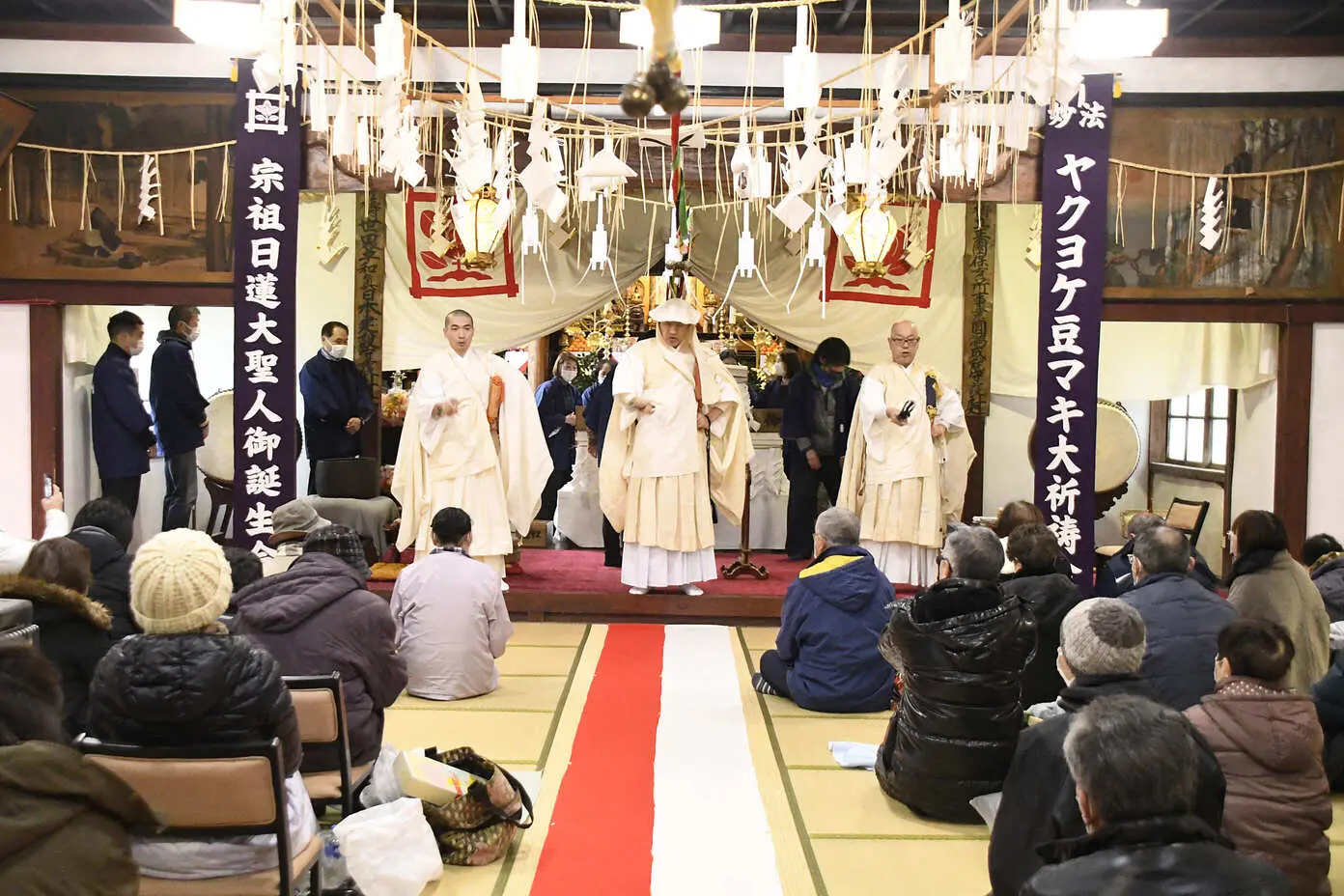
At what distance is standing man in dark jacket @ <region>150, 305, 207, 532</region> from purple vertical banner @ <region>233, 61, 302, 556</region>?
2.61ft

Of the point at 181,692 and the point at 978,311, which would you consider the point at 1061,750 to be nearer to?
the point at 181,692

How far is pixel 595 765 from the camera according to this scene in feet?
14.7

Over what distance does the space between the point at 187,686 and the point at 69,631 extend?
1.07 meters

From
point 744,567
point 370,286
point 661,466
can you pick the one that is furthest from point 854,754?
point 370,286

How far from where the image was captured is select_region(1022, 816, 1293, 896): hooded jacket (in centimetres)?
177

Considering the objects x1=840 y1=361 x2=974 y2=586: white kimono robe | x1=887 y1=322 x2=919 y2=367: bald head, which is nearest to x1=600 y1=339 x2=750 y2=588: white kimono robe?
x1=840 y1=361 x2=974 y2=586: white kimono robe

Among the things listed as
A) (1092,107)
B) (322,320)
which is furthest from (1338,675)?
(322,320)

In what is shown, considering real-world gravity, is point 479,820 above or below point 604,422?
below

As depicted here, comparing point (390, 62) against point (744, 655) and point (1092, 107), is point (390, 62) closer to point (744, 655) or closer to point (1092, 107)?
point (744, 655)

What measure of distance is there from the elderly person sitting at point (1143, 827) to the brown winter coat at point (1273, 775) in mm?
1276

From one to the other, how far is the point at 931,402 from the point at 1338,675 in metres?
3.69

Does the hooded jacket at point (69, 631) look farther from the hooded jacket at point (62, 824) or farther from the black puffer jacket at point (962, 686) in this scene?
the black puffer jacket at point (962, 686)

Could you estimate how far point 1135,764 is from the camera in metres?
1.87

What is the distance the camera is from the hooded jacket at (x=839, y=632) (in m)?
5.01
